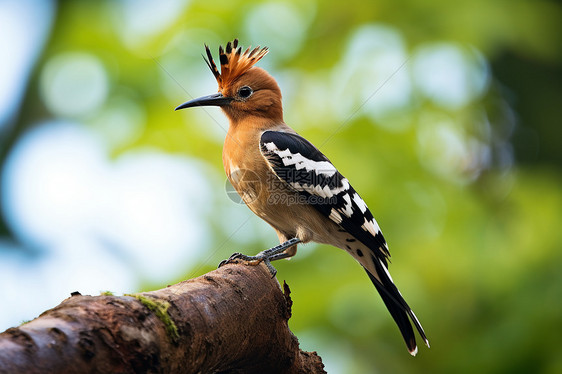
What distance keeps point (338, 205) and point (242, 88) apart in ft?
4.93

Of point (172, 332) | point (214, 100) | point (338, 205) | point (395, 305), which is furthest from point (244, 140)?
point (172, 332)

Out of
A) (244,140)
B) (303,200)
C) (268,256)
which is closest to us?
(268,256)

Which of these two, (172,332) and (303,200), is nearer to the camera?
(172,332)

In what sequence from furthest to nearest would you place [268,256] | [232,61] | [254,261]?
[232,61] < [268,256] < [254,261]

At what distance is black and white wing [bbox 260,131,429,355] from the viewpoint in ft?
15.1

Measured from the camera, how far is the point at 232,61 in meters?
5.20

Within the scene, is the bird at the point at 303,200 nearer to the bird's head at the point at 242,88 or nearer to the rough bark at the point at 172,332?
the bird's head at the point at 242,88

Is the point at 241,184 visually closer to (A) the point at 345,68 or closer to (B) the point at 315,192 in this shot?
(B) the point at 315,192

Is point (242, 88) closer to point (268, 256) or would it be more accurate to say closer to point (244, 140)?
point (244, 140)

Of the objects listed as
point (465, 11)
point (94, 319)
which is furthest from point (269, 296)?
point (465, 11)

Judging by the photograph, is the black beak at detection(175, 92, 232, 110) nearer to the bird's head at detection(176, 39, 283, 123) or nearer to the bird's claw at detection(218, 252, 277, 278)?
the bird's head at detection(176, 39, 283, 123)

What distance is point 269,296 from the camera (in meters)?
3.21

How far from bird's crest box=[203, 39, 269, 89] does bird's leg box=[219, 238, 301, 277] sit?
5.54 feet

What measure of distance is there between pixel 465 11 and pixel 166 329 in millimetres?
5101
